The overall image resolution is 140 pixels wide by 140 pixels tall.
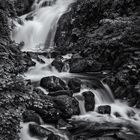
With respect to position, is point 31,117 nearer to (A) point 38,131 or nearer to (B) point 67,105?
(A) point 38,131

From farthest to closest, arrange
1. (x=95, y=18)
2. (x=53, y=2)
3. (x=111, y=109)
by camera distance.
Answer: (x=53, y=2) → (x=95, y=18) → (x=111, y=109)

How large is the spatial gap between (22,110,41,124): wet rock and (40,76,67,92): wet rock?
244 centimetres

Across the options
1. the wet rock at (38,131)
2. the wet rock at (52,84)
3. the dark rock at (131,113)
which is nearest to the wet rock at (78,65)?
the wet rock at (52,84)

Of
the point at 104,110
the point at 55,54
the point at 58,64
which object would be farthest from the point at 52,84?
the point at 55,54

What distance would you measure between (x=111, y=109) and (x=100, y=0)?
9.12m

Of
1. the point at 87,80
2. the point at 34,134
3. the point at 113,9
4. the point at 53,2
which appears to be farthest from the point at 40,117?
the point at 53,2

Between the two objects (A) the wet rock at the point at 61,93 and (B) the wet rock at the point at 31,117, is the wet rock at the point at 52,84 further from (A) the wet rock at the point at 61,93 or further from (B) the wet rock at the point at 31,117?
(B) the wet rock at the point at 31,117

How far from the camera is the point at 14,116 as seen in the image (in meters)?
5.46

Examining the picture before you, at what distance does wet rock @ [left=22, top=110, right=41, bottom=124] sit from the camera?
8563 millimetres

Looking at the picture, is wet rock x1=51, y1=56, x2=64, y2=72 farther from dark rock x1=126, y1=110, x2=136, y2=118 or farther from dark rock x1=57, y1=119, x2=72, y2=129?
dark rock x1=57, y1=119, x2=72, y2=129

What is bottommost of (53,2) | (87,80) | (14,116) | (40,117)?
(14,116)

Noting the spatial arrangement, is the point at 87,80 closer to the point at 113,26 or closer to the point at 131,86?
the point at 131,86

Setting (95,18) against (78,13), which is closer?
(95,18)

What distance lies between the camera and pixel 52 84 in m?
11.3
